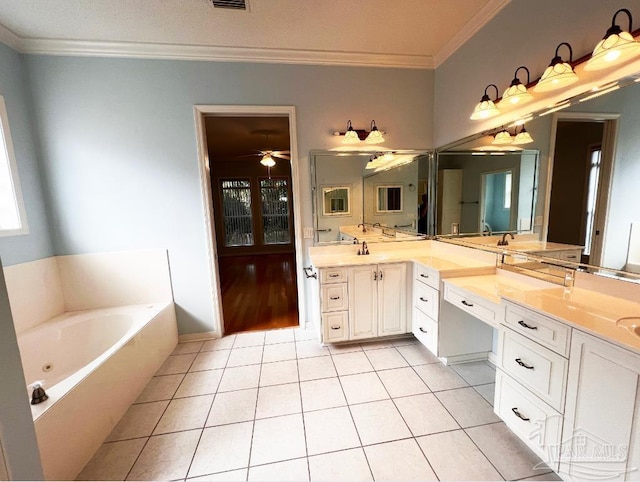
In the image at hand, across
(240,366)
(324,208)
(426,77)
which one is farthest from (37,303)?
(426,77)

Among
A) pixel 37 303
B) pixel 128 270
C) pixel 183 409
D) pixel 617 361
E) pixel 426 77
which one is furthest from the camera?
pixel 426 77

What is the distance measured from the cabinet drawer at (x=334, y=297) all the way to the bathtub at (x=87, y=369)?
4.91ft

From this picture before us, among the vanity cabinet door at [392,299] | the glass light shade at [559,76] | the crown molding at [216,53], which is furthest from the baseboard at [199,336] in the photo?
the glass light shade at [559,76]

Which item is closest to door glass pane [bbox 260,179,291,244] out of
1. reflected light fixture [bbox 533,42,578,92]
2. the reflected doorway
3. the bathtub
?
the reflected doorway

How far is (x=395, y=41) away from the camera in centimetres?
237

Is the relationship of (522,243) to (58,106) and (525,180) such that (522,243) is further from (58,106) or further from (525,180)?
(58,106)

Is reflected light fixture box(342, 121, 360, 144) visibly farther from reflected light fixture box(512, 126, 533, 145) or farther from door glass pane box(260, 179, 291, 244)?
door glass pane box(260, 179, 291, 244)

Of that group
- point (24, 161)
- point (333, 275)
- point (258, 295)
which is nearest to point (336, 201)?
point (333, 275)

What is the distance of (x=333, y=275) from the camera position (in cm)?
233

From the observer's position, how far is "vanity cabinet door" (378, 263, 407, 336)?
240 centimetres

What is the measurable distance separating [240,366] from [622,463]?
7.47ft

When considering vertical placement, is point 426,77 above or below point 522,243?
above

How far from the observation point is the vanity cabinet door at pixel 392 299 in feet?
7.89

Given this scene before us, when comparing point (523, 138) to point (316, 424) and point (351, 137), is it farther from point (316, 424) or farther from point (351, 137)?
point (316, 424)
